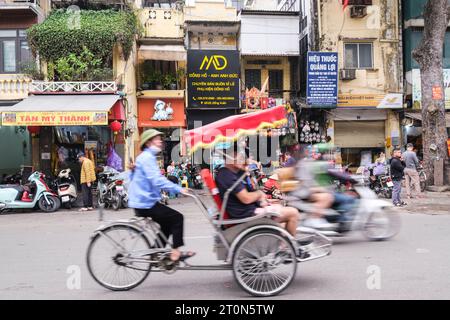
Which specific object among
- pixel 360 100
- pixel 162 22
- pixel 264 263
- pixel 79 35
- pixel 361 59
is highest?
pixel 162 22

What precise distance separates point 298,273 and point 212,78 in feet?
53.3

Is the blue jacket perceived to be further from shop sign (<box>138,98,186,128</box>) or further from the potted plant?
the potted plant

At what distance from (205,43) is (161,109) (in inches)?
160

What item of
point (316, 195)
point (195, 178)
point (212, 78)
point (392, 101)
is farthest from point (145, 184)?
point (392, 101)

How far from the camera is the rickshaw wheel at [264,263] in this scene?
16.5ft

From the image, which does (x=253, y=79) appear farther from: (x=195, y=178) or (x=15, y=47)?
(x=15, y=47)

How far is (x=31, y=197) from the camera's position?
45.3 feet

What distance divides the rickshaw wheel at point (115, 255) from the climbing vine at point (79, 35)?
14091 millimetres

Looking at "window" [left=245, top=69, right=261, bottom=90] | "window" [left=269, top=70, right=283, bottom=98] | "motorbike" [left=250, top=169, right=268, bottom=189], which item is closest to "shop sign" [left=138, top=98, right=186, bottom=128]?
"window" [left=245, top=69, right=261, bottom=90]

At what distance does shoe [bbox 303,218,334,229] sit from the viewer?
7526mm

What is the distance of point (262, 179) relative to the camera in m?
15.5

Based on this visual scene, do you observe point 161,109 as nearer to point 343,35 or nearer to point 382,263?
point 343,35

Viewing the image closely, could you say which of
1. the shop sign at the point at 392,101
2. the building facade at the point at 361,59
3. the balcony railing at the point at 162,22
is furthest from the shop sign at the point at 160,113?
the shop sign at the point at 392,101

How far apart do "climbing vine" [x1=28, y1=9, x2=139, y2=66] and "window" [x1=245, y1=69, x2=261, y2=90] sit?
6.11m
